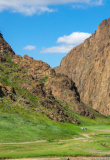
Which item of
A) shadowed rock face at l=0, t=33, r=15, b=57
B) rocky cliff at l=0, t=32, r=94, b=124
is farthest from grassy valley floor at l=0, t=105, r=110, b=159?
shadowed rock face at l=0, t=33, r=15, b=57

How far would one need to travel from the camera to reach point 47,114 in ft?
277

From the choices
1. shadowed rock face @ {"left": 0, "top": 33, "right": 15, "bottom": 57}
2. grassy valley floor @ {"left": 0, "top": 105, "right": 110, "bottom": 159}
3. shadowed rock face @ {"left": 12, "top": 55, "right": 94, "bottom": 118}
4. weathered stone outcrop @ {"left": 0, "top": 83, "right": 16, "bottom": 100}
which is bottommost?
grassy valley floor @ {"left": 0, "top": 105, "right": 110, "bottom": 159}

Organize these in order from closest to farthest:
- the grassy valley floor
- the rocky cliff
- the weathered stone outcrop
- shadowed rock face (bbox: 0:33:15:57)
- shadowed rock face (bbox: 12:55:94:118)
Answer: the grassy valley floor < the weathered stone outcrop < the rocky cliff < shadowed rock face (bbox: 0:33:15:57) < shadowed rock face (bbox: 12:55:94:118)

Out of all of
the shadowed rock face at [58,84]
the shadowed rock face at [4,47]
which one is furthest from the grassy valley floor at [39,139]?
the shadowed rock face at [58,84]

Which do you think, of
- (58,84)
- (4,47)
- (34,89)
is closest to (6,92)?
Result: (34,89)

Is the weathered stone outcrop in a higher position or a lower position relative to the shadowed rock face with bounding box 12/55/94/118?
lower

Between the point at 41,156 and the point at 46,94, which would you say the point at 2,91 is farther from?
the point at 41,156

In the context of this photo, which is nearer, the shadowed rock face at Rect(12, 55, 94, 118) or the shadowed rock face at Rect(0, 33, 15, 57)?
the shadowed rock face at Rect(0, 33, 15, 57)

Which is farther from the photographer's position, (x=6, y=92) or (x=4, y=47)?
(x=4, y=47)

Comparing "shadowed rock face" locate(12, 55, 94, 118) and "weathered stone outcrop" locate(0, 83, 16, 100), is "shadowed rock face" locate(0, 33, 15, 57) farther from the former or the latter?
"weathered stone outcrop" locate(0, 83, 16, 100)

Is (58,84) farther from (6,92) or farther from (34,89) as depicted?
(6,92)

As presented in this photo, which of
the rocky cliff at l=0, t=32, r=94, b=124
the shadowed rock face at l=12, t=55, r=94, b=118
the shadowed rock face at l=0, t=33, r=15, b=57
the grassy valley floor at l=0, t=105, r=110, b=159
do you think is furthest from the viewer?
the shadowed rock face at l=12, t=55, r=94, b=118

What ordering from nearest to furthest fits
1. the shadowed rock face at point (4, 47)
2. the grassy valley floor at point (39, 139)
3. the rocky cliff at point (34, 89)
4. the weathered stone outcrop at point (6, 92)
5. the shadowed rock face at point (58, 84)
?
the grassy valley floor at point (39, 139)
the weathered stone outcrop at point (6, 92)
the rocky cliff at point (34, 89)
the shadowed rock face at point (4, 47)
the shadowed rock face at point (58, 84)

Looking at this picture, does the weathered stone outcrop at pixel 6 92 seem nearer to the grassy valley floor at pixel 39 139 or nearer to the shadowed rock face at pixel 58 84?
the grassy valley floor at pixel 39 139
